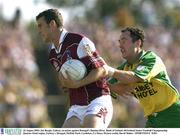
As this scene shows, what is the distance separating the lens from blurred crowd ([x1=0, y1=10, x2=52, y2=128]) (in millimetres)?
18578

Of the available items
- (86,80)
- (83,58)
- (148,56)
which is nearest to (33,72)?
(148,56)

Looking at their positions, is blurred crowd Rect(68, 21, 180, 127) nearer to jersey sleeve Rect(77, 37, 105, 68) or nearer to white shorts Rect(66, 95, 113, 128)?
white shorts Rect(66, 95, 113, 128)

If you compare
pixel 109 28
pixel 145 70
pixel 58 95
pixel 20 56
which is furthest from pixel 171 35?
pixel 145 70

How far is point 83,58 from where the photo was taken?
32.7 ft

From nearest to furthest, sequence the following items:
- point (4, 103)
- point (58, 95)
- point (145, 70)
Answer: point (145, 70)
point (4, 103)
point (58, 95)

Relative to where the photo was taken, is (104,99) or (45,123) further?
(45,123)

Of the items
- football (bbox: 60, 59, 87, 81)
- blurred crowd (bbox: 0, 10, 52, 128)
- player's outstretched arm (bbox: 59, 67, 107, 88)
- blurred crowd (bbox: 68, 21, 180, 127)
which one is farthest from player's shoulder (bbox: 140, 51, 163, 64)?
blurred crowd (bbox: 68, 21, 180, 127)

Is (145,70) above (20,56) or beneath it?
beneath

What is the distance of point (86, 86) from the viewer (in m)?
10.0

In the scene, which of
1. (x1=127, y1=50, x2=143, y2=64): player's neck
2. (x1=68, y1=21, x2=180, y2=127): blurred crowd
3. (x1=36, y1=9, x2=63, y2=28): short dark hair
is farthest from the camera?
(x1=68, y1=21, x2=180, y2=127): blurred crowd

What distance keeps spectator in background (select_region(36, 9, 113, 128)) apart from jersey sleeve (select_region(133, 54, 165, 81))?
48cm

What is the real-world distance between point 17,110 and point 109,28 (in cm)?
666

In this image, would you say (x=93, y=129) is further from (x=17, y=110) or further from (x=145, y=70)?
(x=17, y=110)

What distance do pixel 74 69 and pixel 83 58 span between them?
211 mm
